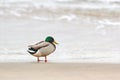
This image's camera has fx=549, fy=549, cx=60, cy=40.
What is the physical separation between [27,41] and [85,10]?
3855mm

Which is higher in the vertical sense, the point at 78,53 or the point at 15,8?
the point at 15,8

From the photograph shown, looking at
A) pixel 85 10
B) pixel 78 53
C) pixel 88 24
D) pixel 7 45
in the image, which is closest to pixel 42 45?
pixel 78 53

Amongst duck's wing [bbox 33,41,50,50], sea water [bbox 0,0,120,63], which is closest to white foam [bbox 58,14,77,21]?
sea water [bbox 0,0,120,63]

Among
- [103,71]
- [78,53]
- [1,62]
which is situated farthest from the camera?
[78,53]

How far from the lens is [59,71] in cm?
632

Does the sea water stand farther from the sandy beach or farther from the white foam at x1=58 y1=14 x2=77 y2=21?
the sandy beach

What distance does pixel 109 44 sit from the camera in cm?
839

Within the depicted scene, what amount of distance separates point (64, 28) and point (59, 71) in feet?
11.6

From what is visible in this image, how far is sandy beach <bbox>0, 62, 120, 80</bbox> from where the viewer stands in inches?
234

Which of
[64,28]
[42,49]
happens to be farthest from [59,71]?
[64,28]

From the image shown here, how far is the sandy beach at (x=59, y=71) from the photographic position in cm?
595

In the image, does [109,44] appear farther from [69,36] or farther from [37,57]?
[37,57]

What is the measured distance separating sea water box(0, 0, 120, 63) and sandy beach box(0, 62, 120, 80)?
1.60ft

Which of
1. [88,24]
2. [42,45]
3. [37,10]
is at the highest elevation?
[37,10]
